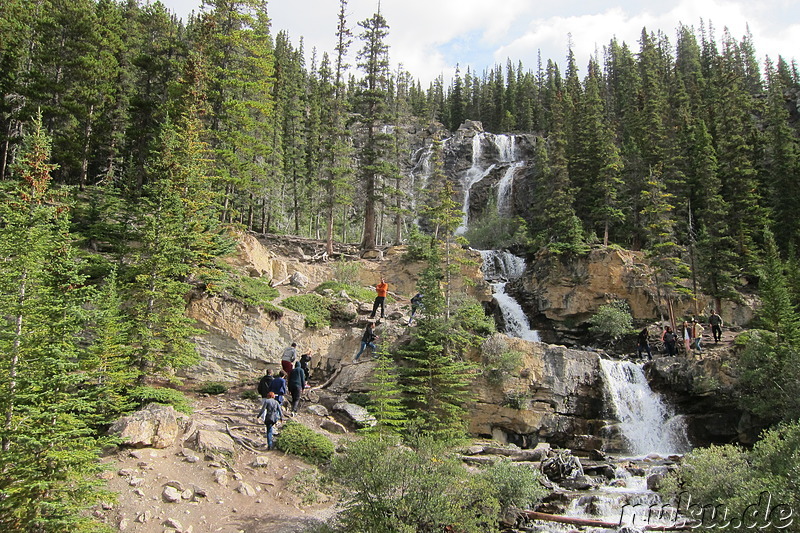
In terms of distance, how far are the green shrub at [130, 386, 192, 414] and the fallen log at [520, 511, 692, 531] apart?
410 inches

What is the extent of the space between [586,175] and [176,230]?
35854mm

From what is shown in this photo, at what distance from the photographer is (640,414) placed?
22125mm

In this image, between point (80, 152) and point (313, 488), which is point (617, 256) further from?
point (80, 152)

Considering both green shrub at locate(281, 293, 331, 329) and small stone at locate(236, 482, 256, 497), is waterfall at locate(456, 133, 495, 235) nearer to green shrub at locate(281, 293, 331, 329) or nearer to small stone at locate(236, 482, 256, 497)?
green shrub at locate(281, 293, 331, 329)

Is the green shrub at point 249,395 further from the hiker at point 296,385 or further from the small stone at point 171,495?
the small stone at point 171,495

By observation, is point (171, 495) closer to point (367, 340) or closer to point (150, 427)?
point (150, 427)

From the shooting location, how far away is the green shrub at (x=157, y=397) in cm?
1302

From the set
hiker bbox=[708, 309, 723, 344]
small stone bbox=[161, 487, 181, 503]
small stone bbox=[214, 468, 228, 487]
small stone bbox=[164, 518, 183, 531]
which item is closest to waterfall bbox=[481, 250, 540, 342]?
hiker bbox=[708, 309, 723, 344]

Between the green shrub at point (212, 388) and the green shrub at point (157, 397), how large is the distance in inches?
151

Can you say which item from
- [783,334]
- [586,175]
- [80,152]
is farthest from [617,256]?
[80,152]

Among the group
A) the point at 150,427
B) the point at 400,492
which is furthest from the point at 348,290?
the point at 400,492

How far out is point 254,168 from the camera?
83.4 ft

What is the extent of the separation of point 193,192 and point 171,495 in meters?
12.3

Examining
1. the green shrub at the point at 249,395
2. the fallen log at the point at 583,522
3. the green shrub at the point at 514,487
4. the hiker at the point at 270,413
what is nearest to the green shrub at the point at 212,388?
the green shrub at the point at 249,395
